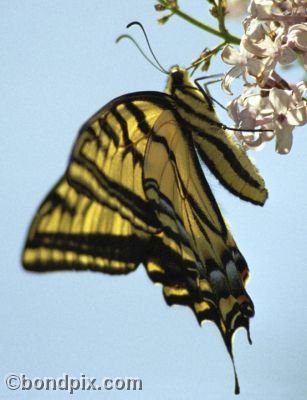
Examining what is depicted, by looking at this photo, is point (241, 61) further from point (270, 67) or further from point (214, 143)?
point (214, 143)

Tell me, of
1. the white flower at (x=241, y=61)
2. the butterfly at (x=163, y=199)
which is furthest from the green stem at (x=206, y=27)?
the butterfly at (x=163, y=199)

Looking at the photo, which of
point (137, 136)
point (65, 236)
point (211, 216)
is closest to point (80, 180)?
point (65, 236)

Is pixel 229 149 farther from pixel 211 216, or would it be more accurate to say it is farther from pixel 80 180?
pixel 80 180

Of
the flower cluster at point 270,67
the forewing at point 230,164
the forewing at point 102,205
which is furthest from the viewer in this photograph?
the forewing at point 230,164

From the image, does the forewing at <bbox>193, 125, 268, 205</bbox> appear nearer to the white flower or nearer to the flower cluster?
the flower cluster

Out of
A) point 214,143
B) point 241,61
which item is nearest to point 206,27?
point 241,61

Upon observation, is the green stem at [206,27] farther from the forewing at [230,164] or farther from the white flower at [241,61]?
the forewing at [230,164]

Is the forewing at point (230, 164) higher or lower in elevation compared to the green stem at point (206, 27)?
lower
